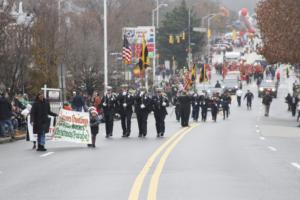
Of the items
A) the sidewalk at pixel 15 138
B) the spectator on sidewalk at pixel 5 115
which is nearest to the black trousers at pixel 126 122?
the sidewalk at pixel 15 138

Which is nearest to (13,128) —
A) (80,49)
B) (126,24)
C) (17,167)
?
(17,167)

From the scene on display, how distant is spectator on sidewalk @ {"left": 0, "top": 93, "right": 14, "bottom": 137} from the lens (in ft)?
95.8

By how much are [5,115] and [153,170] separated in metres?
12.0

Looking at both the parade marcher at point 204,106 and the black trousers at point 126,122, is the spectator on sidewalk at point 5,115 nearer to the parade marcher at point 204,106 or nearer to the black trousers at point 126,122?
the black trousers at point 126,122

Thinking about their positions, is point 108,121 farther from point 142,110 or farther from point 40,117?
point 40,117

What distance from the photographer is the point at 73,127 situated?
1045 inches

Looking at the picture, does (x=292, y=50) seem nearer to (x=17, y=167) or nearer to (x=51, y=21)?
(x=51, y=21)

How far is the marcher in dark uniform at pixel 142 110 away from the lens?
101 ft

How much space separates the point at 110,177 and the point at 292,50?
128 feet

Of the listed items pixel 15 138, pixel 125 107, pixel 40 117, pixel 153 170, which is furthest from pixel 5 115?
pixel 153 170

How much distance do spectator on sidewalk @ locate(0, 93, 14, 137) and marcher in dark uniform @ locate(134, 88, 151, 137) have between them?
4364 mm

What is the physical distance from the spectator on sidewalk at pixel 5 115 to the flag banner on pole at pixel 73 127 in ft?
10.6

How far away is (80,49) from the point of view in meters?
66.4

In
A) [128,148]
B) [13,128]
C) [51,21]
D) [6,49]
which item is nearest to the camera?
[128,148]
